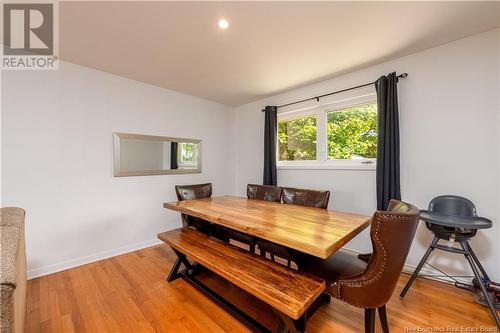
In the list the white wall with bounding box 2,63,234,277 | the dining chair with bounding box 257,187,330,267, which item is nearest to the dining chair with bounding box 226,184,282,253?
the dining chair with bounding box 257,187,330,267

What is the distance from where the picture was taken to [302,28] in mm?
1839

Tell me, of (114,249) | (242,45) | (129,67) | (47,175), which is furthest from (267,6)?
(114,249)

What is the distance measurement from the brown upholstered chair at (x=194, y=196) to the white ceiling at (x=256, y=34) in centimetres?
151

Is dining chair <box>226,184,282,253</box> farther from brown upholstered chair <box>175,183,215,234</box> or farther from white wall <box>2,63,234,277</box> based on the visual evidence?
white wall <box>2,63,234,277</box>

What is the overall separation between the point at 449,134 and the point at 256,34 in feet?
6.93

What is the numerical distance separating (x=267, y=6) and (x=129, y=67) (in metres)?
1.87

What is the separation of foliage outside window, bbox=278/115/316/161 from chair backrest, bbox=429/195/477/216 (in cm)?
149

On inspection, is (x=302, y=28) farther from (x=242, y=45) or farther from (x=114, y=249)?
(x=114, y=249)

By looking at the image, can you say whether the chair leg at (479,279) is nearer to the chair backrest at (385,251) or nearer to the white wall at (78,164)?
the chair backrest at (385,251)

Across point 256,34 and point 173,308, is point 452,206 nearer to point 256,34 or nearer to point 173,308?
point 256,34

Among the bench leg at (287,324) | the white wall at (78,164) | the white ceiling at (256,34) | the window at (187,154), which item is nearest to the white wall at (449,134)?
the white ceiling at (256,34)

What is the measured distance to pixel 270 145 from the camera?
3514 mm

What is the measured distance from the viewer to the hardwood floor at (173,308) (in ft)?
5.08

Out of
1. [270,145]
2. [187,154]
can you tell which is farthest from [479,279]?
[187,154]
